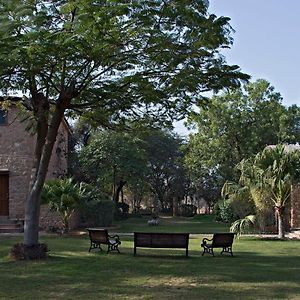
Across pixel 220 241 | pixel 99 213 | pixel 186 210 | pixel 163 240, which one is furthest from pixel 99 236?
pixel 186 210

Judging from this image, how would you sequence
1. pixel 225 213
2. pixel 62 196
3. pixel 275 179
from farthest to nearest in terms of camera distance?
pixel 225 213 → pixel 62 196 → pixel 275 179

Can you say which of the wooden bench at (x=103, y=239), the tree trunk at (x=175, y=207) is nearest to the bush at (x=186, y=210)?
the tree trunk at (x=175, y=207)

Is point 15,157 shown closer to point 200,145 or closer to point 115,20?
point 115,20

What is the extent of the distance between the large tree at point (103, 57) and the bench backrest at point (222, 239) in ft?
13.4

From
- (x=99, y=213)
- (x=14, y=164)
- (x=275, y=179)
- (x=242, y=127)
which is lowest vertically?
(x=99, y=213)

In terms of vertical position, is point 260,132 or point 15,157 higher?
point 260,132

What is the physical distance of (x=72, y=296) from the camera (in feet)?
31.0

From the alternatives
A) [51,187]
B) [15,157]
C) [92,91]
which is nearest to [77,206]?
[51,187]

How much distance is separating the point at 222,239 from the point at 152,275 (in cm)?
472

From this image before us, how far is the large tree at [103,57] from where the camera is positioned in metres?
11.4

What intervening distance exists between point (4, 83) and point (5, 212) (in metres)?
15.3

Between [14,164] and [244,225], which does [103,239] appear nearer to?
[244,225]

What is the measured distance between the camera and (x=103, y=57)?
1278 cm

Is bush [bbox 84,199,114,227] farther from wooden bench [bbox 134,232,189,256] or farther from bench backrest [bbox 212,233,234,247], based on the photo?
bench backrest [bbox 212,233,234,247]
